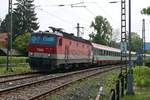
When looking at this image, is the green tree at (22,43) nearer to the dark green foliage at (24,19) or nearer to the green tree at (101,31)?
the dark green foliage at (24,19)

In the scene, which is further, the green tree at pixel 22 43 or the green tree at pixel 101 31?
the green tree at pixel 101 31

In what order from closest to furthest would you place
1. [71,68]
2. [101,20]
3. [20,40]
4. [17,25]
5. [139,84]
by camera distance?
[139,84] → [71,68] → [20,40] → [17,25] → [101,20]

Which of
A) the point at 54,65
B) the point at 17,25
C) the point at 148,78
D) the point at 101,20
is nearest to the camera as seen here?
the point at 148,78

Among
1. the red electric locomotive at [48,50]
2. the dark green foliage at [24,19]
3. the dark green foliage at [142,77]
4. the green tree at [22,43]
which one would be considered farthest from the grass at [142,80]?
the dark green foliage at [24,19]

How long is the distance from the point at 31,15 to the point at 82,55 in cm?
8173

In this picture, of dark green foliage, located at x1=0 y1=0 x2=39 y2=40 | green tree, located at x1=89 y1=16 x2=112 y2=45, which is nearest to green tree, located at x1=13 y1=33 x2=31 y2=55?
dark green foliage, located at x1=0 y1=0 x2=39 y2=40

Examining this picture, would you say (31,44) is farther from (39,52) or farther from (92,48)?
(92,48)

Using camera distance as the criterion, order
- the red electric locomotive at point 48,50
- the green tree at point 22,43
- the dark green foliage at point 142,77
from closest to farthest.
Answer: the dark green foliage at point 142,77 < the red electric locomotive at point 48,50 < the green tree at point 22,43

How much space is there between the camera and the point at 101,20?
14788 centimetres

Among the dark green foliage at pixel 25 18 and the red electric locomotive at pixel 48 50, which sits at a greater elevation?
the dark green foliage at pixel 25 18

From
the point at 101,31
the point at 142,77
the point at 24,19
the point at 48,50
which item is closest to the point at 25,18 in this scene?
the point at 24,19

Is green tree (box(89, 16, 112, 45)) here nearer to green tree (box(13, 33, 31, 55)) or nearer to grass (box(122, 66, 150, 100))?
green tree (box(13, 33, 31, 55))

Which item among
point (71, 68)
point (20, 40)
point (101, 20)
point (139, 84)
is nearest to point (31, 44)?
point (71, 68)

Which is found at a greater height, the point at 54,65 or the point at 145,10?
the point at 145,10
